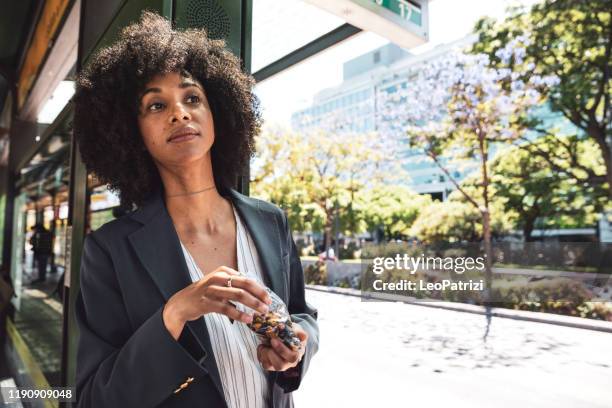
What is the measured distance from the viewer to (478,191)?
1238 centimetres

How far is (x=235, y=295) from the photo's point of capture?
0.61 m

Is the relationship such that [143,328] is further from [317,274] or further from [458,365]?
[317,274]

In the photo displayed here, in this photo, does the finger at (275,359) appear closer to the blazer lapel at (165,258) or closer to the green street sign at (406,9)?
the blazer lapel at (165,258)

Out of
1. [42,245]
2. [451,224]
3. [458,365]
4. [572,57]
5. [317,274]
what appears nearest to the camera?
[42,245]

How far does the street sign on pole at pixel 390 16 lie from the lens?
2.06 meters

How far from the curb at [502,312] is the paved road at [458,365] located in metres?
0.12

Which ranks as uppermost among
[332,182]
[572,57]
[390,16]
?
[572,57]

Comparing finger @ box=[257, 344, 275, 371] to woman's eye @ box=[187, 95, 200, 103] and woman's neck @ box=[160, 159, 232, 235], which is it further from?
woman's eye @ box=[187, 95, 200, 103]

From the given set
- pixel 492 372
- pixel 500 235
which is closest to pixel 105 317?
pixel 492 372

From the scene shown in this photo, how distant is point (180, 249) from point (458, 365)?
5888 mm

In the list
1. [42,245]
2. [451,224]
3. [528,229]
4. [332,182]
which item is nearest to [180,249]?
[42,245]

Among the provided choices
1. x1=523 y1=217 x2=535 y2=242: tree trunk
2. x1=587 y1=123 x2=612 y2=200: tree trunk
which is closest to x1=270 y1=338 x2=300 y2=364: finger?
x1=587 y1=123 x2=612 y2=200: tree trunk

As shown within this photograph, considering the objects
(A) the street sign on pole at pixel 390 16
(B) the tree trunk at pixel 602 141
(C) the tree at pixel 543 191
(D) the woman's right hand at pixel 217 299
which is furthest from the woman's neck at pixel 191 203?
(C) the tree at pixel 543 191

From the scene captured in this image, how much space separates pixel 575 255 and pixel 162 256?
9982 millimetres
